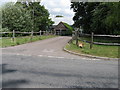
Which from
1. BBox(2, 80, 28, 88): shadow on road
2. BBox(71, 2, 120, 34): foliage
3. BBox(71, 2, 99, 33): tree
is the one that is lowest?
BBox(2, 80, 28, 88): shadow on road

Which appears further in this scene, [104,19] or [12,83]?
[104,19]

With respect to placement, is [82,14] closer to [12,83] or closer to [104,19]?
[104,19]

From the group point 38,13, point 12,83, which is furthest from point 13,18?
point 12,83

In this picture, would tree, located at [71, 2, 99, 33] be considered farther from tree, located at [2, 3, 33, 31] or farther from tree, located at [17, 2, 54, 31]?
tree, located at [2, 3, 33, 31]

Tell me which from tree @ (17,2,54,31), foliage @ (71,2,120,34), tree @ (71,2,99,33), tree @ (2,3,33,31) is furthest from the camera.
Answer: tree @ (17,2,54,31)

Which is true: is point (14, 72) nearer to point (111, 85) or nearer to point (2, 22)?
point (111, 85)

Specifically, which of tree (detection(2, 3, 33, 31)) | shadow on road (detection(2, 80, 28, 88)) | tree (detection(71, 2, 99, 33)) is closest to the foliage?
tree (detection(71, 2, 99, 33))

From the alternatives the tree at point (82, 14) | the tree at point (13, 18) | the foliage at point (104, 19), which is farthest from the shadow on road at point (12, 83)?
the tree at point (82, 14)

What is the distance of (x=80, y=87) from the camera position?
3426 millimetres

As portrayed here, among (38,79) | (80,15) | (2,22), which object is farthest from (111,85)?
(80,15)

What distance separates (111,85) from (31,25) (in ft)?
90.5

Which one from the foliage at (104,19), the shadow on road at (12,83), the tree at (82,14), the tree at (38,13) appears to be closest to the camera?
the shadow on road at (12,83)

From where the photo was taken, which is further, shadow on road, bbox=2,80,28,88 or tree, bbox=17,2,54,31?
tree, bbox=17,2,54,31

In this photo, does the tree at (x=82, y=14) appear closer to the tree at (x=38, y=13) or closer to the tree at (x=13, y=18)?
the tree at (x=38, y=13)
